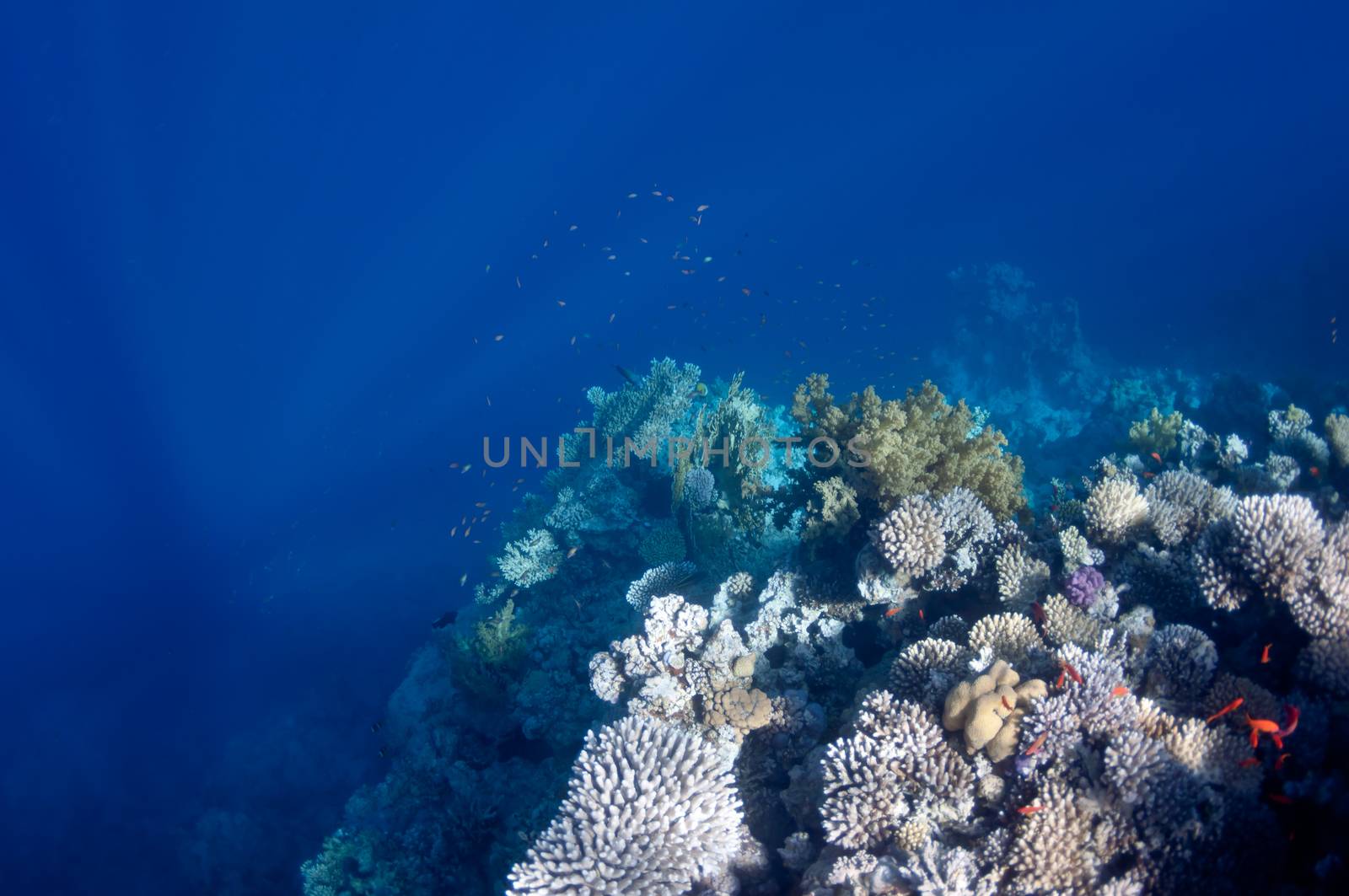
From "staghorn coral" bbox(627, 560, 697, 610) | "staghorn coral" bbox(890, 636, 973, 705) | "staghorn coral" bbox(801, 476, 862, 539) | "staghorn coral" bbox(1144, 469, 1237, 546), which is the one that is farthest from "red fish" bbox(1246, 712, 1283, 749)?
"staghorn coral" bbox(627, 560, 697, 610)

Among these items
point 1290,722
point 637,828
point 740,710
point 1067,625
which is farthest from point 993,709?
point 637,828

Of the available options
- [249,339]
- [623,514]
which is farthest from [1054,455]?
[249,339]

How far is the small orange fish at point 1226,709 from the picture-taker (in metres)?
3.88

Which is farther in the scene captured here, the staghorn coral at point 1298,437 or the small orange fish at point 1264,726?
the staghorn coral at point 1298,437

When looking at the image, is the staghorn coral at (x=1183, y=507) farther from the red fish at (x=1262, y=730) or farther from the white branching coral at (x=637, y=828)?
the white branching coral at (x=637, y=828)

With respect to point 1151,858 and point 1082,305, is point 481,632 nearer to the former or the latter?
point 1151,858

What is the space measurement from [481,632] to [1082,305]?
151 feet

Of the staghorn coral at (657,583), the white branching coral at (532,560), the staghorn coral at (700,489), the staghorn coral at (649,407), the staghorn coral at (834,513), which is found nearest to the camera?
the staghorn coral at (834,513)

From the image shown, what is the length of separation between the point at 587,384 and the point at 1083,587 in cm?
5676

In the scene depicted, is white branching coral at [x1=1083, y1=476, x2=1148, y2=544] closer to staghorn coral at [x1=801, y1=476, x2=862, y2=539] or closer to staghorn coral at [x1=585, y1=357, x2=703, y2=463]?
staghorn coral at [x1=801, y1=476, x2=862, y2=539]

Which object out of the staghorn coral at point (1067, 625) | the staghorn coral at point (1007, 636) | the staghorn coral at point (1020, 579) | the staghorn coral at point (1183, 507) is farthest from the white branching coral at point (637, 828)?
the staghorn coral at point (1183, 507)

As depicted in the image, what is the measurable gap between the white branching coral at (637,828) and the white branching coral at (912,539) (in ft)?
8.48

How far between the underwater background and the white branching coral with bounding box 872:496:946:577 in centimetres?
7

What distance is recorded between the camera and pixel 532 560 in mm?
12758
